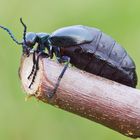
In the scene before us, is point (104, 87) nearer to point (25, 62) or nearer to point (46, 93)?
point (46, 93)

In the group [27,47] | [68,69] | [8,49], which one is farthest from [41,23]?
[68,69]

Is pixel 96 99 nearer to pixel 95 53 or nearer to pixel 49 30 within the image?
pixel 95 53

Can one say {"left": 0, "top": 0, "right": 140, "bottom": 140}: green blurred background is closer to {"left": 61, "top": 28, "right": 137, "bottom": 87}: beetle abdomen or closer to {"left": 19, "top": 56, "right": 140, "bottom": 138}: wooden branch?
Result: {"left": 61, "top": 28, "right": 137, "bottom": 87}: beetle abdomen

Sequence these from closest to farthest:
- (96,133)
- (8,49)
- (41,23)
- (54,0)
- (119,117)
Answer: (119,117), (96,133), (8,49), (41,23), (54,0)

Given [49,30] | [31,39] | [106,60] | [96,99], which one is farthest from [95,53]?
[49,30]

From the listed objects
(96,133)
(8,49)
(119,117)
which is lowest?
(96,133)

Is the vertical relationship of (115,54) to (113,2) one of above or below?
above

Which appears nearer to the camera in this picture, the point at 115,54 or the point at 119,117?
the point at 119,117

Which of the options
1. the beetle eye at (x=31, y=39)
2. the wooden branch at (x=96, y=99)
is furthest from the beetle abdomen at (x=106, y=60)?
the wooden branch at (x=96, y=99)
